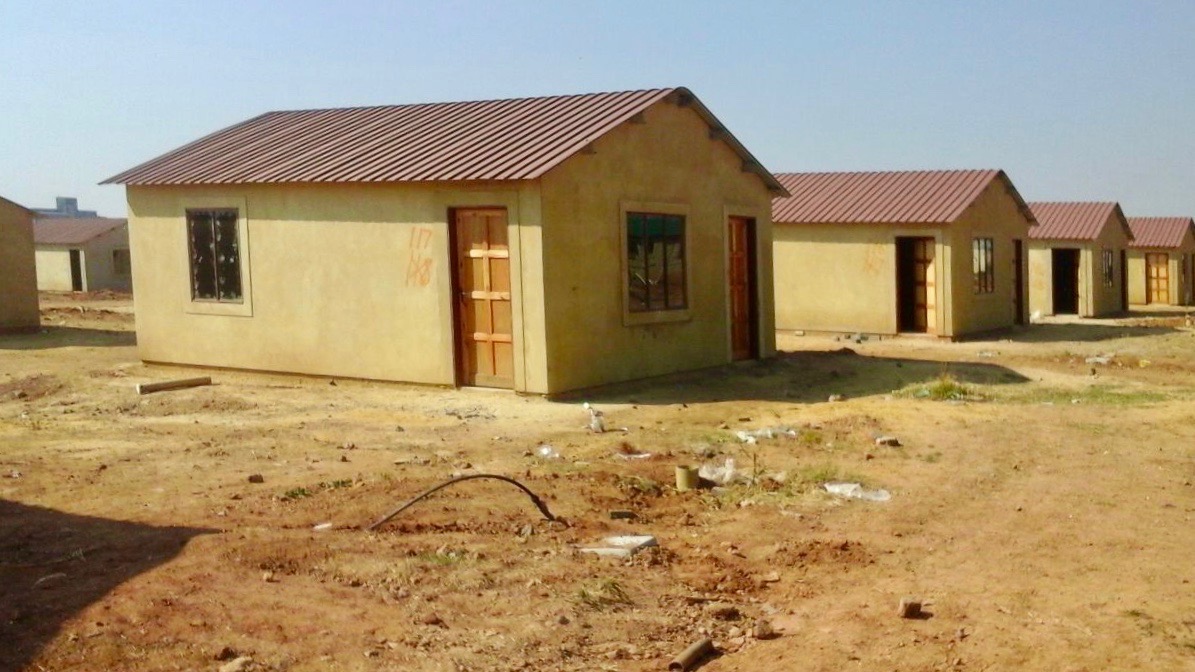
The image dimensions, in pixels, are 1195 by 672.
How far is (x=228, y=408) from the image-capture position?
1522 centimetres

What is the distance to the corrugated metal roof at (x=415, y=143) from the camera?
51.9 feet

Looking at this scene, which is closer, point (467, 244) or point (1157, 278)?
point (467, 244)

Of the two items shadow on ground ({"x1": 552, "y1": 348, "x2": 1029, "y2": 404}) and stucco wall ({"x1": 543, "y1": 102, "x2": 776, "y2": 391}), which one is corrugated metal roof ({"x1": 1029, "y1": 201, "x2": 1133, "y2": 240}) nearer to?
shadow on ground ({"x1": 552, "y1": 348, "x2": 1029, "y2": 404})

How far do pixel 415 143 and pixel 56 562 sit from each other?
35.9 feet

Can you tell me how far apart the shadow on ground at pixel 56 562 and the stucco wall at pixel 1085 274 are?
108ft

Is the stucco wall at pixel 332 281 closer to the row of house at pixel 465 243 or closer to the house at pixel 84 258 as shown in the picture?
the row of house at pixel 465 243

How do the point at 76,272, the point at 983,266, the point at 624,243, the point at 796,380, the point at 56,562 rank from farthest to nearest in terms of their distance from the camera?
the point at 76,272
the point at 983,266
the point at 796,380
the point at 624,243
the point at 56,562

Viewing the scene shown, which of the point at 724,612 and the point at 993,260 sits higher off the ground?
the point at 993,260

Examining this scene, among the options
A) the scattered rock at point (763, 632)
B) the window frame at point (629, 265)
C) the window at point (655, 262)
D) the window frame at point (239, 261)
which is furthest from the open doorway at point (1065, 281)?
the scattered rock at point (763, 632)

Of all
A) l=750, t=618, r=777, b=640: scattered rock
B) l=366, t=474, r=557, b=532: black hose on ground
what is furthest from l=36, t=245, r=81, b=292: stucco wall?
l=750, t=618, r=777, b=640: scattered rock

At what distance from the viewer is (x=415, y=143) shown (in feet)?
57.3

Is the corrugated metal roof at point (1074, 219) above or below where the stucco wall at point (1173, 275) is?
above

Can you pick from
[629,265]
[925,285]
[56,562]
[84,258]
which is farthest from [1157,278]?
[56,562]

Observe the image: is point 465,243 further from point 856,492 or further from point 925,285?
point 925,285
